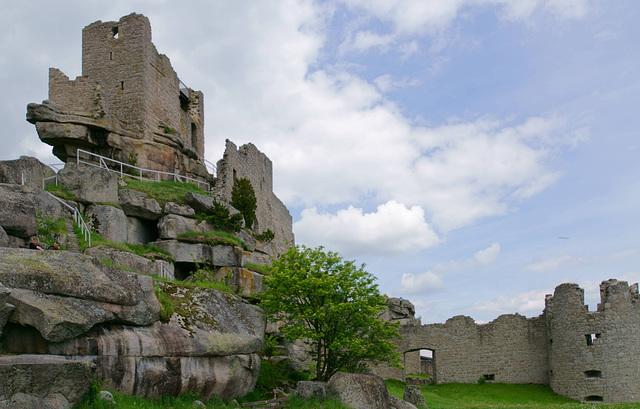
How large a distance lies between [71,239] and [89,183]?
14.8 feet

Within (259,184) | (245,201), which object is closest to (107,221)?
(245,201)

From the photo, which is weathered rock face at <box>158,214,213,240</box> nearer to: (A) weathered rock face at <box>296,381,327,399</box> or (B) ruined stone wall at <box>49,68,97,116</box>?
(A) weathered rock face at <box>296,381,327,399</box>

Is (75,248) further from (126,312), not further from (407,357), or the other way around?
(407,357)

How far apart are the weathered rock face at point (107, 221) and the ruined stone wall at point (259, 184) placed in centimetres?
884

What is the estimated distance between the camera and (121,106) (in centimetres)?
3403

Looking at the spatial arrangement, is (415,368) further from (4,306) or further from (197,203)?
(4,306)

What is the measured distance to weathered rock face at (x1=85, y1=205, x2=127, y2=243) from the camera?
911 inches

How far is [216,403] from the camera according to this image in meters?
15.9

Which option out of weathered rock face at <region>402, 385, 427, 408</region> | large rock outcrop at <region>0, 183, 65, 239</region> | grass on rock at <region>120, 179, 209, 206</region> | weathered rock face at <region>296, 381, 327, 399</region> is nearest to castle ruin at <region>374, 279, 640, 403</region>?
weathered rock face at <region>402, 385, 427, 408</region>

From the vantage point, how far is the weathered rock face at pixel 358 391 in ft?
60.2

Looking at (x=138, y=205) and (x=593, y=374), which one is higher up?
(x=138, y=205)

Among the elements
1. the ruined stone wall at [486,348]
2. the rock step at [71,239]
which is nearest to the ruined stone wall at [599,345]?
the ruined stone wall at [486,348]

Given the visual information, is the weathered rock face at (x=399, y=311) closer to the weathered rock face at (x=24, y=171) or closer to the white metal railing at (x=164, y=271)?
the white metal railing at (x=164, y=271)

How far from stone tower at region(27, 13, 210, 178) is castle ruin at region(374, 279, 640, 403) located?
16.8 meters
